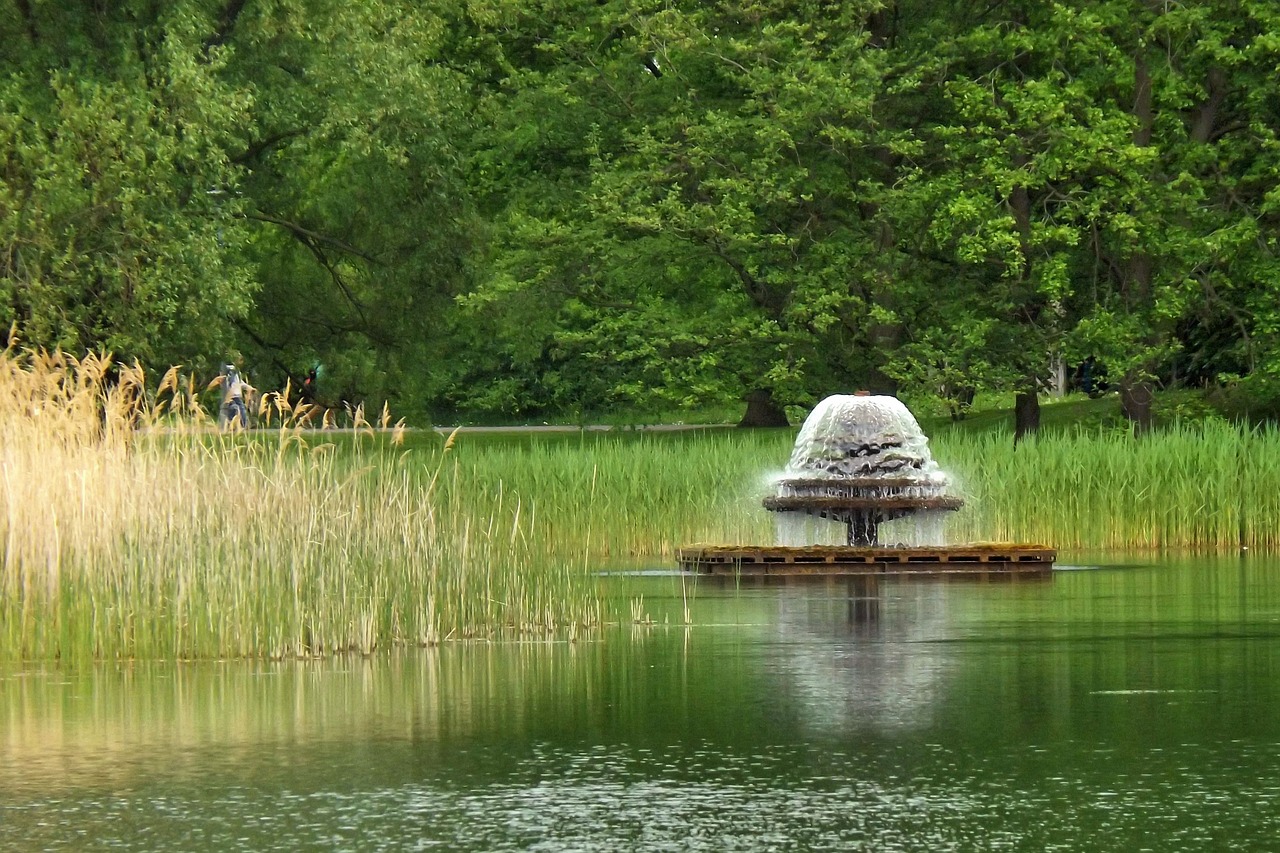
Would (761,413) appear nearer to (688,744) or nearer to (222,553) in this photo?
(222,553)

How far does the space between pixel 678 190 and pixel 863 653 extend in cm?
2462

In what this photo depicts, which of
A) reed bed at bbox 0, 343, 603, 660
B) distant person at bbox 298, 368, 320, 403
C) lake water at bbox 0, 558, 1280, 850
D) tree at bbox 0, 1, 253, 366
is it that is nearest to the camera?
lake water at bbox 0, 558, 1280, 850

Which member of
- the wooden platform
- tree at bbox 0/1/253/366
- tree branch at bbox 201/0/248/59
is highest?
tree branch at bbox 201/0/248/59

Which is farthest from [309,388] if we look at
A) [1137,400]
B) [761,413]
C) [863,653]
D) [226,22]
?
[863,653]

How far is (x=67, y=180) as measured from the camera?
31109 mm

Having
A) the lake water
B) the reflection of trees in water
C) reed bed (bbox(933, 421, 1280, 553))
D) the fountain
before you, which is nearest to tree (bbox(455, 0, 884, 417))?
reed bed (bbox(933, 421, 1280, 553))

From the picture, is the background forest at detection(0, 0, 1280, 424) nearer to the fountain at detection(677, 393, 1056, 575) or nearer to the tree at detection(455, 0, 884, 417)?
the tree at detection(455, 0, 884, 417)

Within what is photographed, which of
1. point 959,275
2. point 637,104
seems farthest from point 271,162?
point 959,275

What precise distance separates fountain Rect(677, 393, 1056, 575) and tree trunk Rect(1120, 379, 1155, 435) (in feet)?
34.1

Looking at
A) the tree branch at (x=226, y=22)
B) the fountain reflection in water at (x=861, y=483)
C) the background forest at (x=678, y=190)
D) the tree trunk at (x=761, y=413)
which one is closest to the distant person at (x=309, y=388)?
the background forest at (x=678, y=190)

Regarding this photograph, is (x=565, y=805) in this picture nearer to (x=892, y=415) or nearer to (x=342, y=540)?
(x=342, y=540)

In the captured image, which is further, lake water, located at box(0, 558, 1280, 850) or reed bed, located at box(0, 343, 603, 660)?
reed bed, located at box(0, 343, 603, 660)

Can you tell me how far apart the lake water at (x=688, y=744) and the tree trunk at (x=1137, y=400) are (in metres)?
20.7

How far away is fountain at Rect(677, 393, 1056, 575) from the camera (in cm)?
2209
